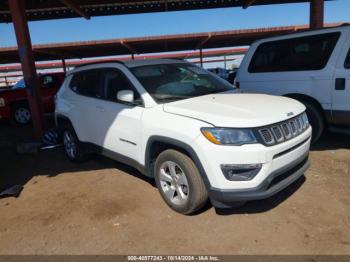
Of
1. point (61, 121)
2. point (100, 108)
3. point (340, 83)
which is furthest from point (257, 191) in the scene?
point (61, 121)

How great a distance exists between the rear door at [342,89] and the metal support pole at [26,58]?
21.0 ft

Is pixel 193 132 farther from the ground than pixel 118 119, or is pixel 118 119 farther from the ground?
pixel 193 132

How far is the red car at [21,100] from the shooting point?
10953mm

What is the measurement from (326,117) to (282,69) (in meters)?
1.16

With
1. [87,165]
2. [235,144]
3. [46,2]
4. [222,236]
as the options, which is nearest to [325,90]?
[235,144]

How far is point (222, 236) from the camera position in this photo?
3.40 meters

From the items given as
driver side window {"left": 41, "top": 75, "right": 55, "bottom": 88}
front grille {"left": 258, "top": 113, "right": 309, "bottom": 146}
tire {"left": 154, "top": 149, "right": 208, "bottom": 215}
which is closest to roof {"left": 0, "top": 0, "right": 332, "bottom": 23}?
driver side window {"left": 41, "top": 75, "right": 55, "bottom": 88}

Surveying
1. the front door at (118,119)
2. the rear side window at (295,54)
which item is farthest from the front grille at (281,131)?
the rear side window at (295,54)

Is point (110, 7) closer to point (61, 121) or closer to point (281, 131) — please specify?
point (61, 121)

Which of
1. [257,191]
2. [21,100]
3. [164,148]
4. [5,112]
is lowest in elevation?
[5,112]

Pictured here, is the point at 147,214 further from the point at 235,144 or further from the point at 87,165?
the point at 87,165

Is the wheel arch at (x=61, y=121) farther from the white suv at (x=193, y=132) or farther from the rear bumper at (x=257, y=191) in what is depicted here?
the rear bumper at (x=257, y=191)

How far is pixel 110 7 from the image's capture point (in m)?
10.5

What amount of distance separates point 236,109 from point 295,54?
2.98m
